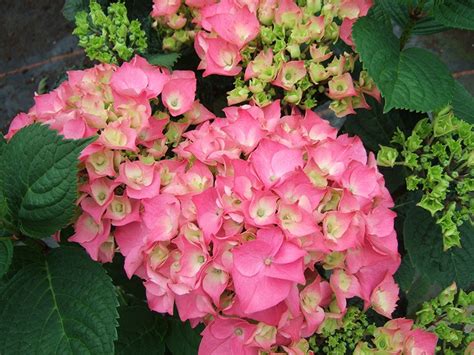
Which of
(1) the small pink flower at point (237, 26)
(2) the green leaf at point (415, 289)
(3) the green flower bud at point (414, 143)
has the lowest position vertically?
(2) the green leaf at point (415, 289)

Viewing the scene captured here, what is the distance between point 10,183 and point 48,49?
1.39 metres

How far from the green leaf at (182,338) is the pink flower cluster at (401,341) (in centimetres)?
22

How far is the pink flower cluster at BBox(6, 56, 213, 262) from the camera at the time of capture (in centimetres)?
68

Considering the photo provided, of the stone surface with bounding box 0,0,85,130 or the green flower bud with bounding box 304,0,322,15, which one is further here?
the stone surface with bounding box 0,0,85,130

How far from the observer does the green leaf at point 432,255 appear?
0.86 m

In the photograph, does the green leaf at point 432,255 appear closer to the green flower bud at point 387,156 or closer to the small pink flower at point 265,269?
the green flower bud at point 387,156

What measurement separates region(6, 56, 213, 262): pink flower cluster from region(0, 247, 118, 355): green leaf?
0.04 meters

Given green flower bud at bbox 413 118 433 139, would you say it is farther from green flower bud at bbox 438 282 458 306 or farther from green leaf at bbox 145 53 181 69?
green leaf at bbox 145 53 181 69

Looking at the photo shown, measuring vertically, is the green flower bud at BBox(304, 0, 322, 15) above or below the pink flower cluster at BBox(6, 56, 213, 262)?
above

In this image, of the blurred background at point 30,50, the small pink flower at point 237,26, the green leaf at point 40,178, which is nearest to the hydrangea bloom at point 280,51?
the small pink flower at point 237,26

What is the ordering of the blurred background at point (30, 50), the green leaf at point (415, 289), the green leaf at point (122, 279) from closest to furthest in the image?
the green leaf at point (122, 279) < the green leaf at point (415, 289) < the blurred background at point (30, 50)

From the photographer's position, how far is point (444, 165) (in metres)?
0.76

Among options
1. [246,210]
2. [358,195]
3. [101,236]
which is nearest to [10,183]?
[101,236]

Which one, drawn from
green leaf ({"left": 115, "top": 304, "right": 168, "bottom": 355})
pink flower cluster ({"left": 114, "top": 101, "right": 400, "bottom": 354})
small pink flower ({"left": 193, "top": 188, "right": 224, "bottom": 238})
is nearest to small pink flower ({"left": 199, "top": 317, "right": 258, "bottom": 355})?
pink flower cluster ({"left": 114, "top": 101, "right": 400, "bottom": 354})
